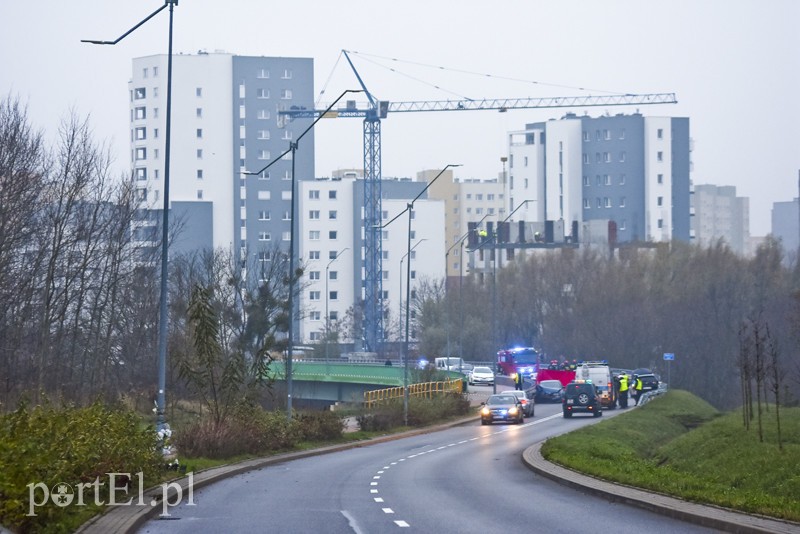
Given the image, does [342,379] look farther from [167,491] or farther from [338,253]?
[338,253]

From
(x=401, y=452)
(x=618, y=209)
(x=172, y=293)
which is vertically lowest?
(x=401, y=452)

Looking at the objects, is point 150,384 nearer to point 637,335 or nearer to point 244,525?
point 244,525

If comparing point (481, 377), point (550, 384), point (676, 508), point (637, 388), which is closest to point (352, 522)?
point (676, 508)

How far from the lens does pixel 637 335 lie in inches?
3925

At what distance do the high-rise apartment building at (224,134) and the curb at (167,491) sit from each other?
99708mm

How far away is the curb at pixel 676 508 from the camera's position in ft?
51.3

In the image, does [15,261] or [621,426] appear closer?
[15,261]

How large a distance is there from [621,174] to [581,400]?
9511cm

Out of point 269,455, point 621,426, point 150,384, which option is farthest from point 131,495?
point 150,384

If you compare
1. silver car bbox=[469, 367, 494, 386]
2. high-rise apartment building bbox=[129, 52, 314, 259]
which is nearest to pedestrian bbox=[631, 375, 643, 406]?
silver car bbox=[469, 367, 494, 386]

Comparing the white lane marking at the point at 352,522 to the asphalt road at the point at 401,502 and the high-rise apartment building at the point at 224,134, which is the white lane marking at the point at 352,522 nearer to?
the asphalt road at the point at 401,502

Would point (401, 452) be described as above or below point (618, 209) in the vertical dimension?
below

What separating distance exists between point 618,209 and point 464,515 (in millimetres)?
133726

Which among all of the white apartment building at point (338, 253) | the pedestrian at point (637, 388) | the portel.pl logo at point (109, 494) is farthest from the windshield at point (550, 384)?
the white apartment building at point (338, 253)
